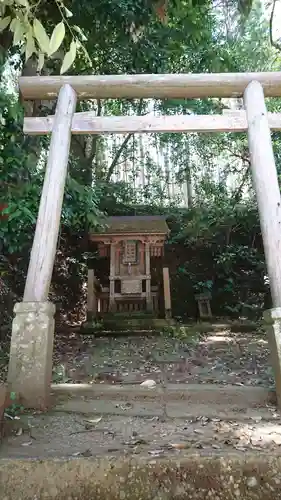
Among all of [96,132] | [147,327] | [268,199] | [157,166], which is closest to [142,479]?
[268,199]

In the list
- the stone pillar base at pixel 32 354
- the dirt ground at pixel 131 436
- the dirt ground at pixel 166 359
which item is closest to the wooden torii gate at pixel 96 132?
the stone pillar base at pixel 32 354

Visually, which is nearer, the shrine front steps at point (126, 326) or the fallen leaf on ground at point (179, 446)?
the fallen leaf on ground at point (179, 446)

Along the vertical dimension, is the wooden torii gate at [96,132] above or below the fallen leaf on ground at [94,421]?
above

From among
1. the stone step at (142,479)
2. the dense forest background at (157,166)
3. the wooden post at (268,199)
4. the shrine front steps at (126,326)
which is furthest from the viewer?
the shrine front steps at (126,326)

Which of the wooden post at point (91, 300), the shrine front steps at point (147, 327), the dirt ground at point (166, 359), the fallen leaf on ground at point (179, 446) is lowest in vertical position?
the fallen leaf on ground at point (179, 446)

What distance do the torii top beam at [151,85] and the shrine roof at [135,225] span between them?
468cm

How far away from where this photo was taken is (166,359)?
5.52 meters

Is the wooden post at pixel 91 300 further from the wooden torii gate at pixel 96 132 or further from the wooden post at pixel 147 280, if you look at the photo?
the wooden torii gate at pixel 96 132

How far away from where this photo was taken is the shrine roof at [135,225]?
9141 mm

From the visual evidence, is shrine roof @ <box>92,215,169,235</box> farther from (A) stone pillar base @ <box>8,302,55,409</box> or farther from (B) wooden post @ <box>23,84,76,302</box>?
(A) stone pillar base @ <box>8,302,55,409</box>

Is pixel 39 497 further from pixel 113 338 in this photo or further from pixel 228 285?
pixel 228 285

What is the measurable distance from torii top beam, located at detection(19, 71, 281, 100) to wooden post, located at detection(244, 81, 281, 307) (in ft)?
0.53

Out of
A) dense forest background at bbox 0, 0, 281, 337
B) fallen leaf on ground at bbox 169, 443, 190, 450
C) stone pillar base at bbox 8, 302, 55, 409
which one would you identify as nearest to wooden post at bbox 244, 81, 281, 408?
fallen leaf on ground at bbox 169, 443, 190, 450

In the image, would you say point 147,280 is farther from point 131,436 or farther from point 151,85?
point 131,436
